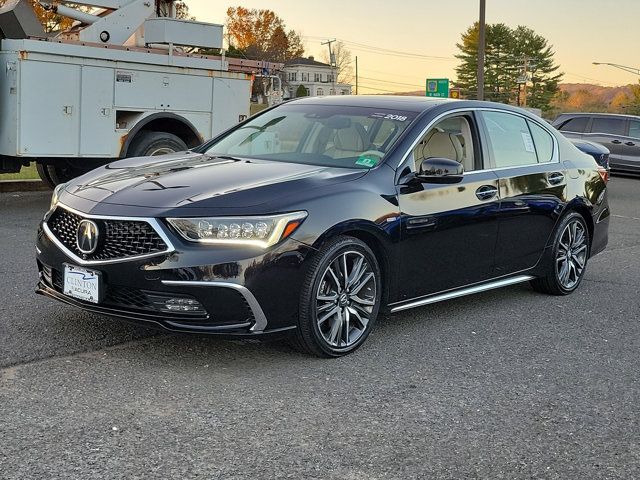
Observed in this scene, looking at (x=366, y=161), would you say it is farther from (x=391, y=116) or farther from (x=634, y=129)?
(x=634, y=129)

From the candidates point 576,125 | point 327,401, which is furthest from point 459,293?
point 576,125

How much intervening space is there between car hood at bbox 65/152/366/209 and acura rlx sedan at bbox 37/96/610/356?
0.5 inches

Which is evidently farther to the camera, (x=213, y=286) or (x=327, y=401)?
(x=213, y=286)

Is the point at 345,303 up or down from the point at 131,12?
down

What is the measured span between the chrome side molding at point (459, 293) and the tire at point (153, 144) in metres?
5.89

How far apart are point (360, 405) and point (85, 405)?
131 cm

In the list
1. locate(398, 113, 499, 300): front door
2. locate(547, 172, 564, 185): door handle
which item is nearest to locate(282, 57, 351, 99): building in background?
locate(547, 172, 564, 185): door handle

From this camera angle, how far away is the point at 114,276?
4480 millimetres

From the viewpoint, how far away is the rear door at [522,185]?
618 centimetres

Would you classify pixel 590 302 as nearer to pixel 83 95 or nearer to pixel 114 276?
pixel 114 276

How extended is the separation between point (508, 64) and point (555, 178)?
11199 cm

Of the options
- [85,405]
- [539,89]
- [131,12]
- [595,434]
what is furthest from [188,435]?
[539,89]

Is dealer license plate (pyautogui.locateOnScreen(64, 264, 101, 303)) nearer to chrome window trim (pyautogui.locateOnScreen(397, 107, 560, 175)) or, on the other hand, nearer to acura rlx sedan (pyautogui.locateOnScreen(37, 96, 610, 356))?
acura rlx sedan (pyautogui.locateOnScreen(37, 96, 610, 356))

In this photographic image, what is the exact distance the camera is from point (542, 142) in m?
6.85
